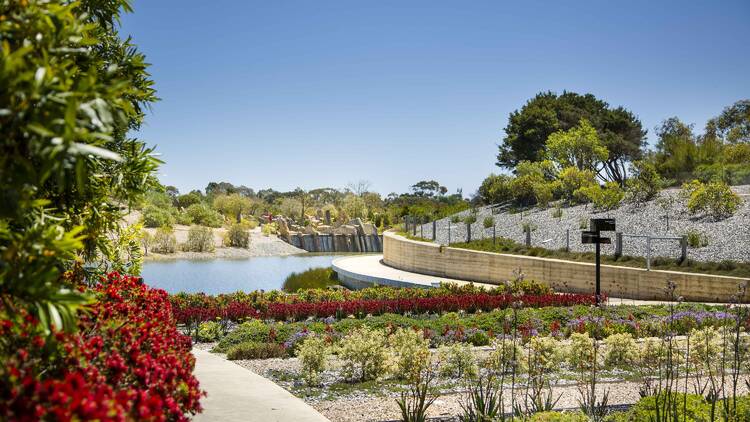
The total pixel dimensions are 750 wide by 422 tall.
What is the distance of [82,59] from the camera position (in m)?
3.34

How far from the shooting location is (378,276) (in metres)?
19.1

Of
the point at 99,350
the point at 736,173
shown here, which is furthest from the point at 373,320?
the point at 736,173

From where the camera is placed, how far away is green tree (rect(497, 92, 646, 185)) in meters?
41.2

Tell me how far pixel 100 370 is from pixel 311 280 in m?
19.9

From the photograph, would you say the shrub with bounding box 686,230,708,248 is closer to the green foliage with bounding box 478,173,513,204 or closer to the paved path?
the paved path

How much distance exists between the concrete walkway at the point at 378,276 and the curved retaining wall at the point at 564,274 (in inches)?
18.2

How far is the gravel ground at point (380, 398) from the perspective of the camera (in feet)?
17.3

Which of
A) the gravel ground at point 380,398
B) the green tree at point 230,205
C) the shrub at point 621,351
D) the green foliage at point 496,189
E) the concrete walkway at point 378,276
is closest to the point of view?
the gravel ground at point 380,398

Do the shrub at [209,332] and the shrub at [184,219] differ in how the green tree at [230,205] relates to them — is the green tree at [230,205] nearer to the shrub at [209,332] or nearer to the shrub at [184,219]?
the shrub at [184,219]

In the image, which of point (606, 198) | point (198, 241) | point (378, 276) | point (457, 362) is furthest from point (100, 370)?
point (198, 241)

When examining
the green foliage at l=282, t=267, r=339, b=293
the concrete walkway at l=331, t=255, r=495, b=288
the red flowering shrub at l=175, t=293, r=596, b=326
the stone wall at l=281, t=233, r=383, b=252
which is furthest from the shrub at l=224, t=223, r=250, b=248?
the red flowering shrub at l=175, t=293, r=596, b=326

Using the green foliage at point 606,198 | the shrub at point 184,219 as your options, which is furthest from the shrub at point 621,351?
the shrub at point 184,219

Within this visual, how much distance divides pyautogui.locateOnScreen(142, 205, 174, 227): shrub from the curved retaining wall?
20.8m

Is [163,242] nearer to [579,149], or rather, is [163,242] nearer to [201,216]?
[201,216]
